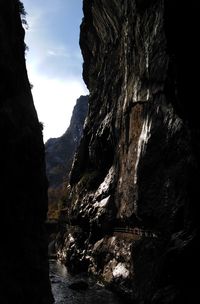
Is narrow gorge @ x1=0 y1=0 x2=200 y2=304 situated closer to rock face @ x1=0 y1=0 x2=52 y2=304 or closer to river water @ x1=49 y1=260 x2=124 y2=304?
rock face @ x1=0 y1=0 x2=52 y2=304

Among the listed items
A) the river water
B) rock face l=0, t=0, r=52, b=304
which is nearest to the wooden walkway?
the river water

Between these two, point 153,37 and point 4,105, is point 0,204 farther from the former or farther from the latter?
point 153,37

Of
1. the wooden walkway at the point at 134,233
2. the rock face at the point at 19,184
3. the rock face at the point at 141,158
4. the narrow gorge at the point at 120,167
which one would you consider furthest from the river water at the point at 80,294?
the rock face at the point at 19,184

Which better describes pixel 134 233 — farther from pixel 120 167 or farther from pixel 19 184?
pixel 19 184

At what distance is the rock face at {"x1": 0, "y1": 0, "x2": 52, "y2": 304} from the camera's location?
2575 cm

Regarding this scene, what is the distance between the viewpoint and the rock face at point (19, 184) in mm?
25750

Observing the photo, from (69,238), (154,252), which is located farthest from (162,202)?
(69,238)

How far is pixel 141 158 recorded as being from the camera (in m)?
49.3

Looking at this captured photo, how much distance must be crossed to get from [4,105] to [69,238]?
52.1 metres

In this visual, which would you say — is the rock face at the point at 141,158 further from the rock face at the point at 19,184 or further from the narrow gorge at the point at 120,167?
the rock face at the point at 19,184

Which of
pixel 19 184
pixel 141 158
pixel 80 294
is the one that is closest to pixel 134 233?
pixel 141 158

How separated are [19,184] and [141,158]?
23.7 metres

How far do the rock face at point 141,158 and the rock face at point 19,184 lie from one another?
7451 millimetres

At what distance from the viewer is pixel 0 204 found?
83.6ft
